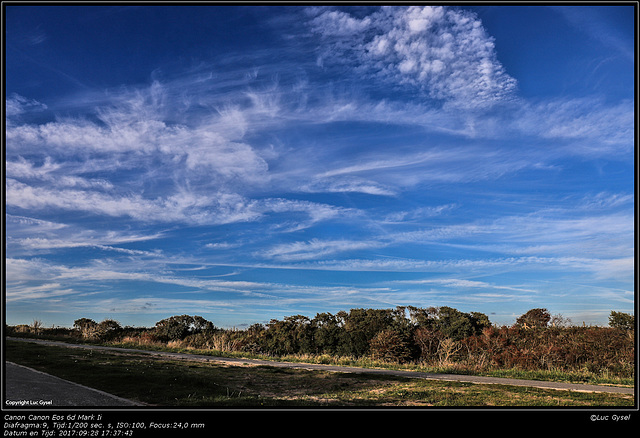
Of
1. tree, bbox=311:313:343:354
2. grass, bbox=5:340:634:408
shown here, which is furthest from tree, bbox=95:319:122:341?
grass, bbox=5:340:634:408

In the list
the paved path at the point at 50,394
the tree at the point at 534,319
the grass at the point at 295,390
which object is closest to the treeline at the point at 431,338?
the tree at the point at 534,319

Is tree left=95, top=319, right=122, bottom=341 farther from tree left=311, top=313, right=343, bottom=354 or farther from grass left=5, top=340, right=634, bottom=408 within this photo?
grass left=5, top=340, right=634, bottom=408

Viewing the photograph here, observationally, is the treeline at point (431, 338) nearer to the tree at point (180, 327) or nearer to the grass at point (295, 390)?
the tree at point (180, 327)

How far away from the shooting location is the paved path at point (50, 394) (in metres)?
8.77

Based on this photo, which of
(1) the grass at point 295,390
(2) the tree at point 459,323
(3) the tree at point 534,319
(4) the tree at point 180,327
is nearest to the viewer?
(1) the grass at point 295,390

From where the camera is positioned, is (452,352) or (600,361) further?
(452,352)

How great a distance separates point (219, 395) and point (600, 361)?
1733 centimetres

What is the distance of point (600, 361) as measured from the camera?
17.9 metres

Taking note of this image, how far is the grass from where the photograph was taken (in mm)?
9383

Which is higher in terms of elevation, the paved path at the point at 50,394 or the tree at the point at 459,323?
the tree at the point at 459,323

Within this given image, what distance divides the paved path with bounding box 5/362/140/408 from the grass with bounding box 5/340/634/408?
1.62 ft

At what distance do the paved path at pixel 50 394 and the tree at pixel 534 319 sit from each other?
2175 centimetres
